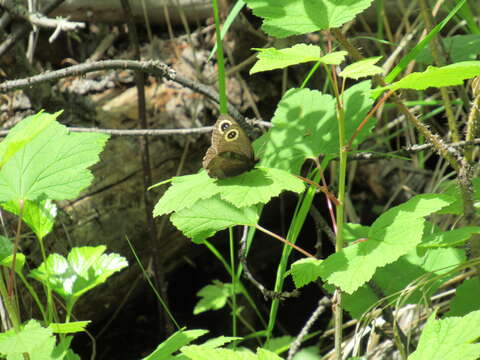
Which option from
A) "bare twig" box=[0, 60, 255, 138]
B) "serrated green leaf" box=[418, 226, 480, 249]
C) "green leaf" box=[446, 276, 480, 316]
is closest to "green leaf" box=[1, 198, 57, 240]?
"bare twig" box=[0, 60, 255, 138]

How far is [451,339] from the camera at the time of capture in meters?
1.19

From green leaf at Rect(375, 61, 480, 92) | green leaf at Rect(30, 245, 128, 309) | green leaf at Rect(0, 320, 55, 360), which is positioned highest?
green leaf at Rect(375, 61, 480, 92)

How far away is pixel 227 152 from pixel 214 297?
1.48 m

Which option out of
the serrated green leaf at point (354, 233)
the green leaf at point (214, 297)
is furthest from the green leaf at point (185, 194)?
the green leaf at point (214, 297)

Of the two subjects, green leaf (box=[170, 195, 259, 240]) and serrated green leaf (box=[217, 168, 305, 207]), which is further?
green leaf (box=[170, 195, 259, 240])

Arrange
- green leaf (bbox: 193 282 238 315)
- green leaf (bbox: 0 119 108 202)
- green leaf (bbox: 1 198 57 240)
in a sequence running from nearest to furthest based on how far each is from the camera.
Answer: green leaf (bbox: 0 119 108 202) → green leaf (bbox: 1 198 57 240) → green leaf (bbox: 193 282 238 315)

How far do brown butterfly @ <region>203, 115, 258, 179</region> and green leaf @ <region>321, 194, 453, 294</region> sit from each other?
0.30 meters

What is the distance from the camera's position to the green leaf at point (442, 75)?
3.88ft

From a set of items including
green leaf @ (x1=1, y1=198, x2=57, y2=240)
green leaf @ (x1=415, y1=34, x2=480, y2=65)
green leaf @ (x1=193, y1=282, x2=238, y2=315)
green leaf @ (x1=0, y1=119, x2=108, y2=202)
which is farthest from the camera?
green leaf @ (x1=193, y1=282, x2=238, y2=315)

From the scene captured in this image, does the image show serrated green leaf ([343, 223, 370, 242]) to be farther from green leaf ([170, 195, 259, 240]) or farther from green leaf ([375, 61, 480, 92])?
green leaf ([375, 61, 480, 92])

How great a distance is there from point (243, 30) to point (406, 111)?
140 cm

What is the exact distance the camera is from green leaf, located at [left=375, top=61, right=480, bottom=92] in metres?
1.18

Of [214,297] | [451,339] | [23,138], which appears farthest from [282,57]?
[214,297]

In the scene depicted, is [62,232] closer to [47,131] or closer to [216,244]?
[47,131]
